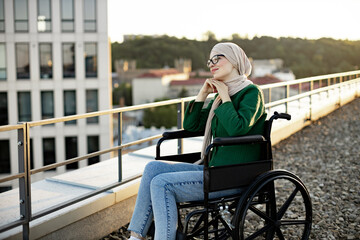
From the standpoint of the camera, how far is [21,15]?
28453 millimetres

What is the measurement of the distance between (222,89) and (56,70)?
26.2 m

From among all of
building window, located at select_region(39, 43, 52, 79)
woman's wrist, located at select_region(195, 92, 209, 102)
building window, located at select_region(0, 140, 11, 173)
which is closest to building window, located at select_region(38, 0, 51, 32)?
building window, located at select_region(39, 43, 52, 79)

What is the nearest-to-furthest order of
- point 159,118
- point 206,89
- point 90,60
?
1. point 206,89
2. point 90,60
3. point 159,118

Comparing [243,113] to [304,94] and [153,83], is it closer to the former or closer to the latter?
[304,94]

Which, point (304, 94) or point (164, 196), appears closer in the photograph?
point (164, 196)

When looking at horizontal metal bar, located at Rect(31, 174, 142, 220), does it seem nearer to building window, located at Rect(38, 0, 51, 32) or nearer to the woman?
the woman

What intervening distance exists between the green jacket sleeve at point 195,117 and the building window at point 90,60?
25363 mm

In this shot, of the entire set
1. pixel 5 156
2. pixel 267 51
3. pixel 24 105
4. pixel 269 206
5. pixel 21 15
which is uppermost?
pixel 21 15

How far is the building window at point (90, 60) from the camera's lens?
90.8 ft

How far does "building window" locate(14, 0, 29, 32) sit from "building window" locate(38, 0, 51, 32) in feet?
3.05

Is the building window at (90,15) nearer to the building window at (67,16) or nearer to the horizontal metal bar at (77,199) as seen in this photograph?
the building window at (67,16)

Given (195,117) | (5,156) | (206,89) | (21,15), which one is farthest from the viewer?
(21,15)

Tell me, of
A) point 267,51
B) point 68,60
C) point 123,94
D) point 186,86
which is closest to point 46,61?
point 68,60

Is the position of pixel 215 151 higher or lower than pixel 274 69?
lower
